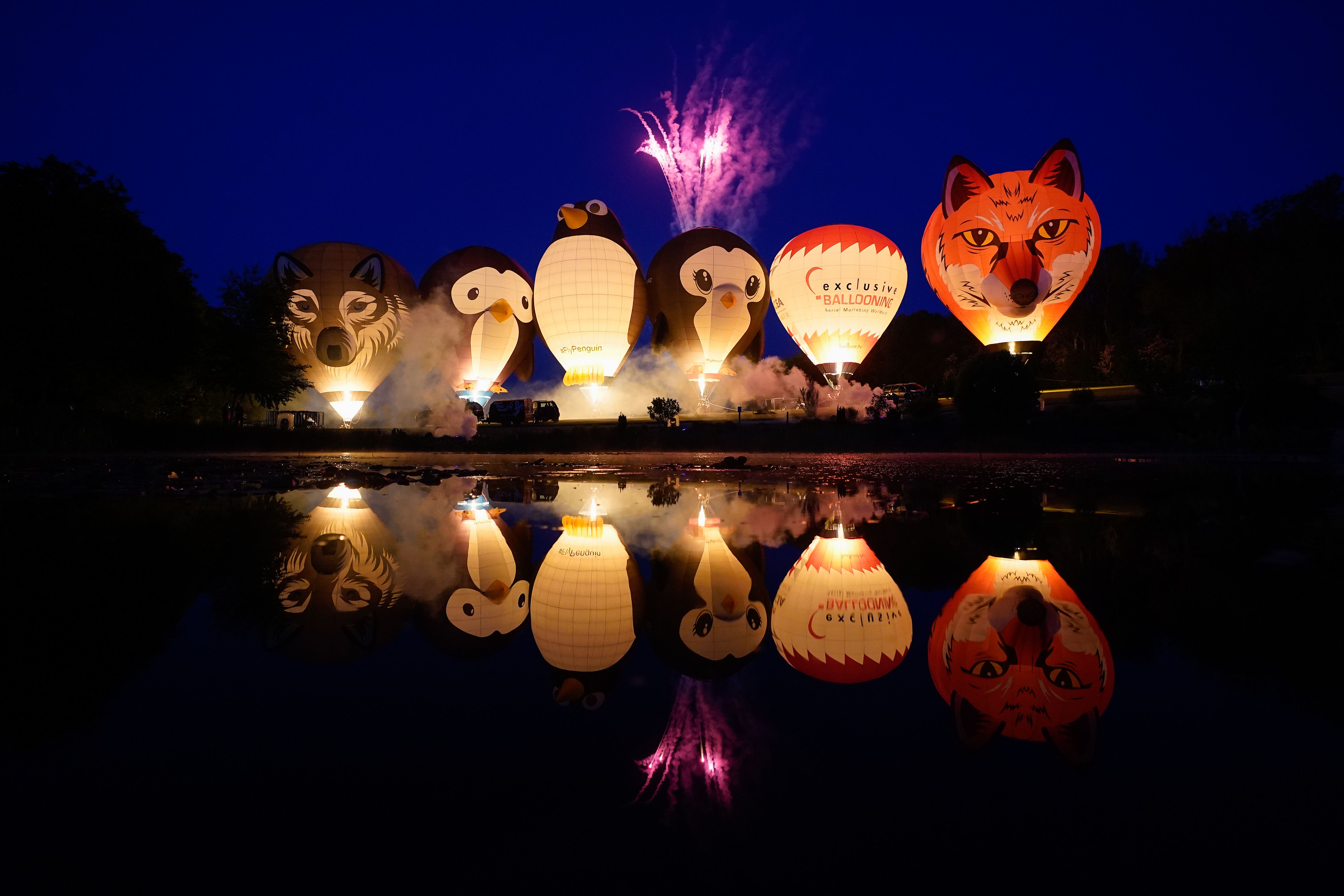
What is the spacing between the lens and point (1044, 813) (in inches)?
42.1

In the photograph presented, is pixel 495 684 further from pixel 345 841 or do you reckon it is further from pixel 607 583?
pixel 607 583

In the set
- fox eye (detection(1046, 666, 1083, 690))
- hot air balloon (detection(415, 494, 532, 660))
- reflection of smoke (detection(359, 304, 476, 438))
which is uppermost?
reflection of smoke (detection(359, 304, 476, 438))

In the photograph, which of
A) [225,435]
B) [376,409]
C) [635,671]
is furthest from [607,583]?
[376,409]

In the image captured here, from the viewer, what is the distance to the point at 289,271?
72.9 feet

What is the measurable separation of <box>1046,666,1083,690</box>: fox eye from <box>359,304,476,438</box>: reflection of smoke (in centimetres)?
2208

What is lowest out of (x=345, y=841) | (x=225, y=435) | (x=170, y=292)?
(x=345, y=841)

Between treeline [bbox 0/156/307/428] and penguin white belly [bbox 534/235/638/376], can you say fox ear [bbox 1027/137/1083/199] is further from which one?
treeline [bbox 0/156/307/428]

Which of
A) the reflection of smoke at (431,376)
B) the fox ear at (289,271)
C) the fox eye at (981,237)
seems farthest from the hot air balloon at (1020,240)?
the fox ear at (289,271)

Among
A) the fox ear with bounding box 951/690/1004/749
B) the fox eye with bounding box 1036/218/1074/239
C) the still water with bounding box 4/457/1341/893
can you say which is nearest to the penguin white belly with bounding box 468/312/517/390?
the fox eye with bounding box 1036/218/1074/239

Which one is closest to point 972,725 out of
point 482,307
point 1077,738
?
point 1077,738

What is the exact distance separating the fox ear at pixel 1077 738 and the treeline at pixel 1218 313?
19872 mm

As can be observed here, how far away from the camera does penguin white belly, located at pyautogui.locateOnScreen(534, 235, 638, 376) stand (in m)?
22.5

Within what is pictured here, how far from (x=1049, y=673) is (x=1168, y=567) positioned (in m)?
1.66

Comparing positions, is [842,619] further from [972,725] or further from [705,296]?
[705,296]
